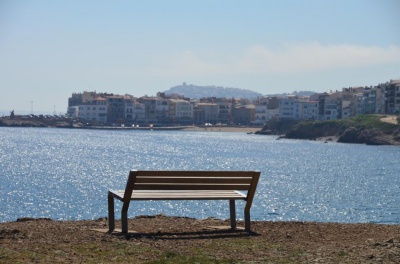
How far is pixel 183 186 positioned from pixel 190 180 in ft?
0.41

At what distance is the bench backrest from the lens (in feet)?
37.1

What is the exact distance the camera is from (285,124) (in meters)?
182

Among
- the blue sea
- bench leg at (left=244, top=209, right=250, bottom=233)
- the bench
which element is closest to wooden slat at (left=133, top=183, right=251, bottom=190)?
the bench

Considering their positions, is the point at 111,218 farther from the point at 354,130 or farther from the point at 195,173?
the point at 354,130

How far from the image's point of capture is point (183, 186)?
38.1 feet

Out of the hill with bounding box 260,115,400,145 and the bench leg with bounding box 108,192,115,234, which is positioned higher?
the bench leg with bounding box 108,192,115,234

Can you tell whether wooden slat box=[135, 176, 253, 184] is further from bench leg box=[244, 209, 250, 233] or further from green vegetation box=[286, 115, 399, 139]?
green vegetation box=[286, 115, 399, 139]

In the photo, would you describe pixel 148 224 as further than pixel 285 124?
No

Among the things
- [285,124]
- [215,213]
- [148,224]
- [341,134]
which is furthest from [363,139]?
[148,224]

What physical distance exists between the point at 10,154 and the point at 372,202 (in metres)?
57.8

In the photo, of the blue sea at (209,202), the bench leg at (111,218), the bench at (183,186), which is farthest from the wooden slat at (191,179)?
the blue sea at (209,202)

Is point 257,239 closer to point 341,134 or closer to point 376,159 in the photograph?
point 376,159

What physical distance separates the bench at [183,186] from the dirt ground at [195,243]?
0.43 m

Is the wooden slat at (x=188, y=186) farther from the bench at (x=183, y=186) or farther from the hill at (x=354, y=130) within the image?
the hill at (x=354, y=130)
